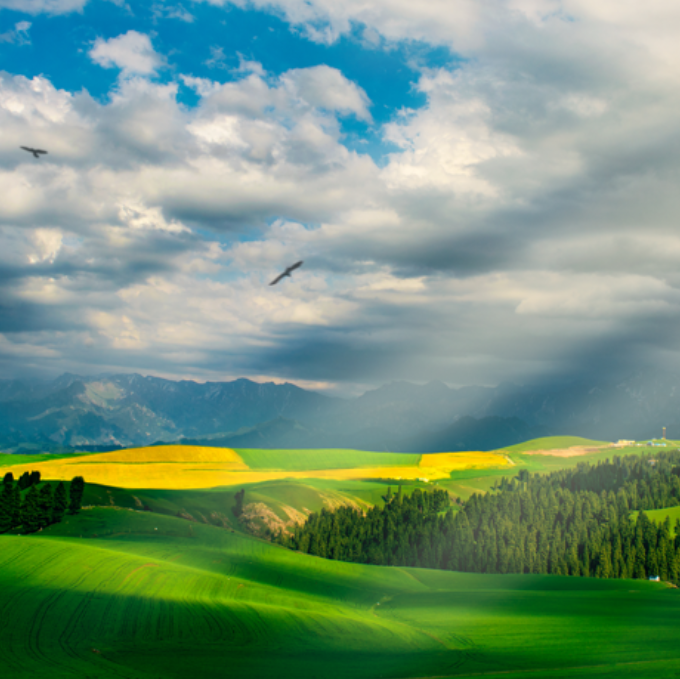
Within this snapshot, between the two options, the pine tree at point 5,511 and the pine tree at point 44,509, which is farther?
the pine tree at point 44,509

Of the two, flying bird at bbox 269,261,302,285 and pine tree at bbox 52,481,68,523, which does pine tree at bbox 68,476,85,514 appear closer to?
pine tree at bbox 52,481,68,523

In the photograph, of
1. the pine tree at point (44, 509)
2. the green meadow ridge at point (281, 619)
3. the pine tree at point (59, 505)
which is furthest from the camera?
the pine tree at point (59, 505)

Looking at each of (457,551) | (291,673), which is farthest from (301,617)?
(457,551)

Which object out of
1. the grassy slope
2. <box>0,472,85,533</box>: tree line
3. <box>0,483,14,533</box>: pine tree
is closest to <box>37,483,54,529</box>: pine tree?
<box>0,472,85,533</box>: tree line

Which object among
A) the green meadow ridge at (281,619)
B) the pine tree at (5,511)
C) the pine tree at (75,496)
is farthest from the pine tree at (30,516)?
the pine tree at (75,496)

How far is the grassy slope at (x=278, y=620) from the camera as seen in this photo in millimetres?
67812

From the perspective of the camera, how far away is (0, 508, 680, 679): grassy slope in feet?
222

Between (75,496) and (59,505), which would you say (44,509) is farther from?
(75,496)

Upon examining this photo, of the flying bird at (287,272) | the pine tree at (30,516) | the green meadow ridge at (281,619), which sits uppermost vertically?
the flying bird at (287,272)

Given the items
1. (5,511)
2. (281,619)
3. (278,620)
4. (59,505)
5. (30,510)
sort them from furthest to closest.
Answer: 1. (59,505)
2. (30,510)
3. (5,511)
4. (281,619)
5. (278,620)

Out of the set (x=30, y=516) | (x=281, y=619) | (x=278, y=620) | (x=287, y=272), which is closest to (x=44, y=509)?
(x=30, y=516)

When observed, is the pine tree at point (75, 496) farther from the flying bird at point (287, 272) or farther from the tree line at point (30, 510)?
the flying bird at point (287, 272)

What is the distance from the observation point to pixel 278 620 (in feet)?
280

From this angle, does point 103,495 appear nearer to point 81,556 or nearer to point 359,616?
point 81,556
